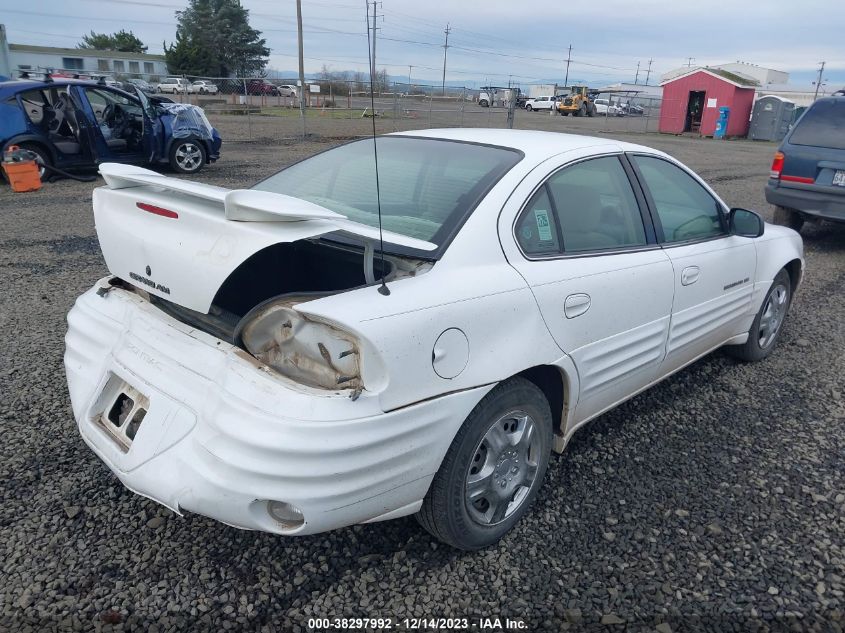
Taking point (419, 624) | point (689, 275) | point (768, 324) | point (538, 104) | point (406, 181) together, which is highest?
point (538, 104)

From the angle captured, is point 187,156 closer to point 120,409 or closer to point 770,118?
point 120,409

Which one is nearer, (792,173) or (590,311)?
(590,311)

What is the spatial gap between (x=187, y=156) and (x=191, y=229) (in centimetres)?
1040

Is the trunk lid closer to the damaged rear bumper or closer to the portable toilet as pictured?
the damaged rear bumper

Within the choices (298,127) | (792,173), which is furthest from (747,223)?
(298,127)

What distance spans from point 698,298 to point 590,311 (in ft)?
3.48

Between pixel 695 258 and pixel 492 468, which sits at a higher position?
pixel 695 258

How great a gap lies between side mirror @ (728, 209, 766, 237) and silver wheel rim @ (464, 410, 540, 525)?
78.7 inches

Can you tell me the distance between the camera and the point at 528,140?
117 inches

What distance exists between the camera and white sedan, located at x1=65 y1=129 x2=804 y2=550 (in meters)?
1.93

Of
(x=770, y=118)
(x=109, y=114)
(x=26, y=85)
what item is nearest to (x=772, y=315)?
(x=26, y=85)

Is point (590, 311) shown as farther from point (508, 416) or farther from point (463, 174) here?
point (463, 174)

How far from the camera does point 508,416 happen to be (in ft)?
7.90

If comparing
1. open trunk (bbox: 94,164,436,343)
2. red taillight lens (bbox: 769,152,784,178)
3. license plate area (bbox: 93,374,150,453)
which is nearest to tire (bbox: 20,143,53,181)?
open trunk (bbox: 94,164,436,343)
